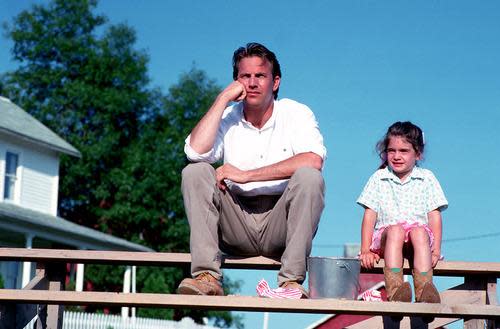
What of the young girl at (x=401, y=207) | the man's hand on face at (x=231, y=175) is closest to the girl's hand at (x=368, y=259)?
the young girl at (x=401, y=207)

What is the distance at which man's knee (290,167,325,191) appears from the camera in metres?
5.04

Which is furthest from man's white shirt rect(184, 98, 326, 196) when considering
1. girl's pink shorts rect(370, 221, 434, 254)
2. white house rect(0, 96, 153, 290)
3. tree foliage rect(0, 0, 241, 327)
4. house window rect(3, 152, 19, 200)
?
tree foliage rect(0, 0, 241, 327)

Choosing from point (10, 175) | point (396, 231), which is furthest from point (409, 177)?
point (10, 175)

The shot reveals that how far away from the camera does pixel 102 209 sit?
37875mm

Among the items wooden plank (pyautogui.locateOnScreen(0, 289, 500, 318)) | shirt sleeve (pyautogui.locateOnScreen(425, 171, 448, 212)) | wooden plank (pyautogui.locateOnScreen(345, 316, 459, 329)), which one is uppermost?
shirt sleeve (pyautogui.locateOnScreen(425, 171, 448, 212))

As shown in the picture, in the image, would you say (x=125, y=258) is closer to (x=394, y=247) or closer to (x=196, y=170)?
(x=196, y=170)

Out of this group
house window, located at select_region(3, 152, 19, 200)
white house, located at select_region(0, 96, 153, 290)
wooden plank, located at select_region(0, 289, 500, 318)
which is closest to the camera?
wooden plank, located at select_region(0, 289, 500, 318)

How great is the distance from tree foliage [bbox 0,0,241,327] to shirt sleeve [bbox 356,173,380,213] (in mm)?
30255

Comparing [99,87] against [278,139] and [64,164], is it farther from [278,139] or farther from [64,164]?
[278,139]

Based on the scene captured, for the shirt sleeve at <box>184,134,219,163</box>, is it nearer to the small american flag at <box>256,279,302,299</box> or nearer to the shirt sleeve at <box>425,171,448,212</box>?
the small american flag at <box>256,279,302,299</box>

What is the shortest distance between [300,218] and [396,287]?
593mm

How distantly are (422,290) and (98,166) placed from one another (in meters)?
34.1

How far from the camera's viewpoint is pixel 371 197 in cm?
559

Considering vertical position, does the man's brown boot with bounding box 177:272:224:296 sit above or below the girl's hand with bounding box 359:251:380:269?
below
